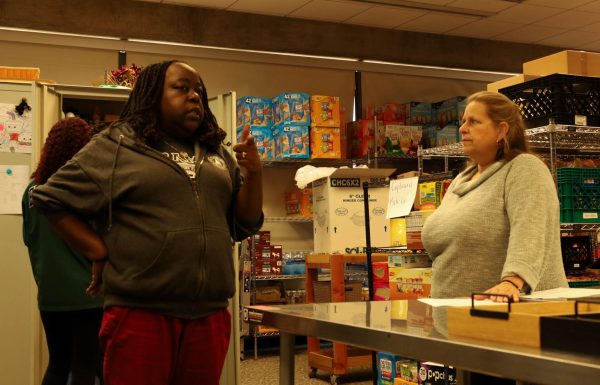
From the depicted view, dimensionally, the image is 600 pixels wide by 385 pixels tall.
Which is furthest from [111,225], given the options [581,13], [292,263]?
[581,13]

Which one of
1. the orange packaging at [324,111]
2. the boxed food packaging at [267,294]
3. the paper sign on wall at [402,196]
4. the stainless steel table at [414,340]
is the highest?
the orange packaging at [324,111]

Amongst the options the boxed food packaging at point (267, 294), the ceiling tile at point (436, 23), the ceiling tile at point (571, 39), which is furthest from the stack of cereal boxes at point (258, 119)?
the ceiling tile at point (571, 39)

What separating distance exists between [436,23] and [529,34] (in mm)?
1135

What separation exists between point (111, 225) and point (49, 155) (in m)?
1.18

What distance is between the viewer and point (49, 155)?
2.92 meters

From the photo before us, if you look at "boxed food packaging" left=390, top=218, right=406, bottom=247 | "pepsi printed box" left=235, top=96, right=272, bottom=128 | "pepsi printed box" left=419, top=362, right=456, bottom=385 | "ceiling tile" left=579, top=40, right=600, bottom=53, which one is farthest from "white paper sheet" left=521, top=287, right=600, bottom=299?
"ceiling tile" left=579, top=40, right=600, bottom=53

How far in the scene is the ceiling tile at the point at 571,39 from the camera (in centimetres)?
777

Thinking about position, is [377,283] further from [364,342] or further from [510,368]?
[510,368]

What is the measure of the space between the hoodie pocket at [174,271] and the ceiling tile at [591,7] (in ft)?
19.6

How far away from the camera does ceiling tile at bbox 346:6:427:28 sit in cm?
684

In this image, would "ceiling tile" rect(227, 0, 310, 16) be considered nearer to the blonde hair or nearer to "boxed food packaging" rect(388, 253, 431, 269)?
"boxed food packaging" rect(388, 253, 431, 269)

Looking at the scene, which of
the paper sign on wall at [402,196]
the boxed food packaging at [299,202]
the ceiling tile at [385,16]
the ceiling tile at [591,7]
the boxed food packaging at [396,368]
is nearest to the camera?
the paper sign on wall at [402,196]

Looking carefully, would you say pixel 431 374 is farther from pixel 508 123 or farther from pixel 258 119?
pixel 258 119

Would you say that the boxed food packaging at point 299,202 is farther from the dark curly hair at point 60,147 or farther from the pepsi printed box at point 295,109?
the dark curly hair at point 60,147
